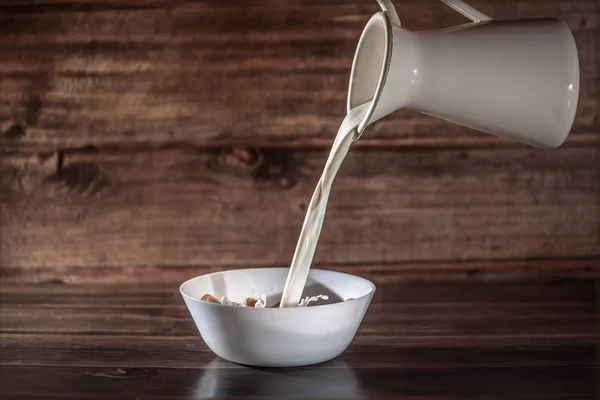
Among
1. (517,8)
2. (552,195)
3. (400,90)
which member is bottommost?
(552,195)

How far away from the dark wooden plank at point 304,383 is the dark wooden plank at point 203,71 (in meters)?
0.43

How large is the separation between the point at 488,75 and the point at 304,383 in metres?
0.32

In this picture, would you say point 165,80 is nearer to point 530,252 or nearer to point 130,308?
point 130,308

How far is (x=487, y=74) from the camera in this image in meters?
0.65

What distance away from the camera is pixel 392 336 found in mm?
776

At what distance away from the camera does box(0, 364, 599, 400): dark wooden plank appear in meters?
0.61

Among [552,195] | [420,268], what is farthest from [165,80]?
[552,195]

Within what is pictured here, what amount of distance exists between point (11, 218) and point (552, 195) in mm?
778

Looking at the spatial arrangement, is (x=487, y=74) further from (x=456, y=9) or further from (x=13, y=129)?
(x=13, y=129)

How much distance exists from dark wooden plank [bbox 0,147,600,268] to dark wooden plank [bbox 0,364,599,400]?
0.37m

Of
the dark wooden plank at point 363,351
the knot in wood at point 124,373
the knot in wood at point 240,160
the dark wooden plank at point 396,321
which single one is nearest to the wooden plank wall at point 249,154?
the knot in wood at point 240,160

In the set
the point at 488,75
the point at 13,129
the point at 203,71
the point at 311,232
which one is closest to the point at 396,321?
the point at 311,232

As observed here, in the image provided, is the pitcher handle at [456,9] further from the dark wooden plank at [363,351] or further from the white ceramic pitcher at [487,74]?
the dark wooden plank at [363,351]

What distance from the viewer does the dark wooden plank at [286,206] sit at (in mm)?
1019
